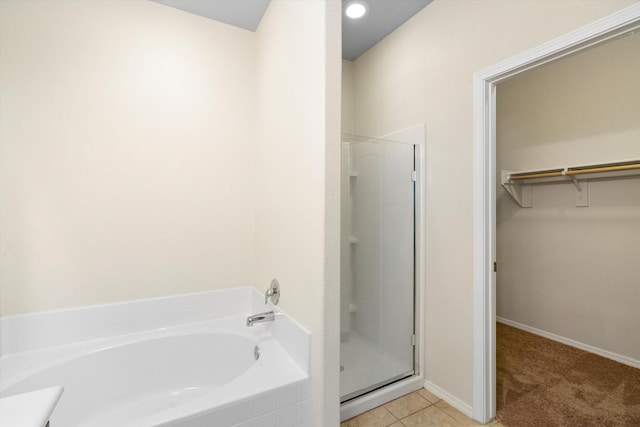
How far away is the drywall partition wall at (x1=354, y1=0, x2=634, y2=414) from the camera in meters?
1.59

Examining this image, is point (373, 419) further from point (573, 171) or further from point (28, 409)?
point (573, 171)

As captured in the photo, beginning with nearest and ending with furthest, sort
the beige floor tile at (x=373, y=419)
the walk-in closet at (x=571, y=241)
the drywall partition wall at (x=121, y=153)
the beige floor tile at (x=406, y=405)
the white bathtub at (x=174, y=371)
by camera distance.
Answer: the white bathtub at (x=174, y=371) < the drywall partition wall at (x=121, y=153) < the beige floor tile at (x=373, y=419) < the beige floor tile at (x=406, y=405) < the walk-in closet at (x=571, y=241)

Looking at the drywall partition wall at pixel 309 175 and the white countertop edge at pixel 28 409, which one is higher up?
the drywall partition wall at pixel 309 175

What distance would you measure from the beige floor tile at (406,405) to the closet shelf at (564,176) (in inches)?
85.8

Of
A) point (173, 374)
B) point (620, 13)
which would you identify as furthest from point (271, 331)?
point (620, 13)

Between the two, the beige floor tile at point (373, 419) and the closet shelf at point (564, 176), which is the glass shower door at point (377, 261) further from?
the closet shelf at point (564, 176)

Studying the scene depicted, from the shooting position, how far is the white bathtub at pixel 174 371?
1.20m

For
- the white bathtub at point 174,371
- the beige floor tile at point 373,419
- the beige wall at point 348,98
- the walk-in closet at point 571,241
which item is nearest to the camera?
the white bathtub at point 174,371

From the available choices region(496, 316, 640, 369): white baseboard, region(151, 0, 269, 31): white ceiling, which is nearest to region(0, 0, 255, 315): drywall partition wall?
region(151, 0, 269, 31): white ceiling

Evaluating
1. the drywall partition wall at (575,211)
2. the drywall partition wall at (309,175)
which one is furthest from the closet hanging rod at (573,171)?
the drywall partition wall at (309,175)

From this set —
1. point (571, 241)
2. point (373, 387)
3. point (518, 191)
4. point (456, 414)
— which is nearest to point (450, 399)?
point (456, 414)

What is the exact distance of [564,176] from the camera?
2.61 m

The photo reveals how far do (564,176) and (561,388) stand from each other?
176 cm

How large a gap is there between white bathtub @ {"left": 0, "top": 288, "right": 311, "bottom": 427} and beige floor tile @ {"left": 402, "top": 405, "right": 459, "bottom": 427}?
729 mm
